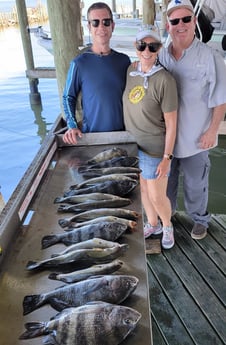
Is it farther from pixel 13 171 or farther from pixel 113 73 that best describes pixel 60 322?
pixel 13 171

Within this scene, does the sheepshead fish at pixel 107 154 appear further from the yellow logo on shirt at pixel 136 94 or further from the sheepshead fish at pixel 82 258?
the sheepshead fish at pixel 82 258

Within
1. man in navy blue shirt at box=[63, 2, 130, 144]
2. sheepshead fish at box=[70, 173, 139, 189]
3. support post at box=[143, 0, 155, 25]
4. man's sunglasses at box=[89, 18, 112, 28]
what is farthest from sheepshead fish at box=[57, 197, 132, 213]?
support post at box=[143, 0, 155, 25]

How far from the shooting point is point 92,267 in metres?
1.48

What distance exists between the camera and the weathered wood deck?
245cm

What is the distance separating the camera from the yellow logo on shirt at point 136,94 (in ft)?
7.95

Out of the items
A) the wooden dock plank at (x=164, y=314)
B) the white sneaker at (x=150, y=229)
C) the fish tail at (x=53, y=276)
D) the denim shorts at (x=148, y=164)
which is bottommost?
the wooden dock plank at (x=164, y=314)

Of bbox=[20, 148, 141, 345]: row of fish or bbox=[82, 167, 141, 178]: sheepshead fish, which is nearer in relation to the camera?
bbox=[20, 148, 141, 345]: row of fish

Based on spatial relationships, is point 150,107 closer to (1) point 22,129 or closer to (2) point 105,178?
(2) point 105,178

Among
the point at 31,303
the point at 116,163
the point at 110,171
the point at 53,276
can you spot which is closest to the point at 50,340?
the point at 31,303

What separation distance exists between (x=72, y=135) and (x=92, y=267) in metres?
1.45

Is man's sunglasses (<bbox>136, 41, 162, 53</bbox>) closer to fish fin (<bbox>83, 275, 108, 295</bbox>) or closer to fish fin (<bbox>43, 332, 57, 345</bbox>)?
fish fin (<bbox>83, 275, 108, 295</bbox>)

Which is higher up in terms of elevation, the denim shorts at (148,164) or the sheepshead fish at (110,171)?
the sheepshead fish at (110,171)

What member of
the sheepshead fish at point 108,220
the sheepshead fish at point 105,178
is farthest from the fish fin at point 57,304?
the sheepshead fish at point 105,178

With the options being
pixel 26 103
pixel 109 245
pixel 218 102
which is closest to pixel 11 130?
pixel 26 103
